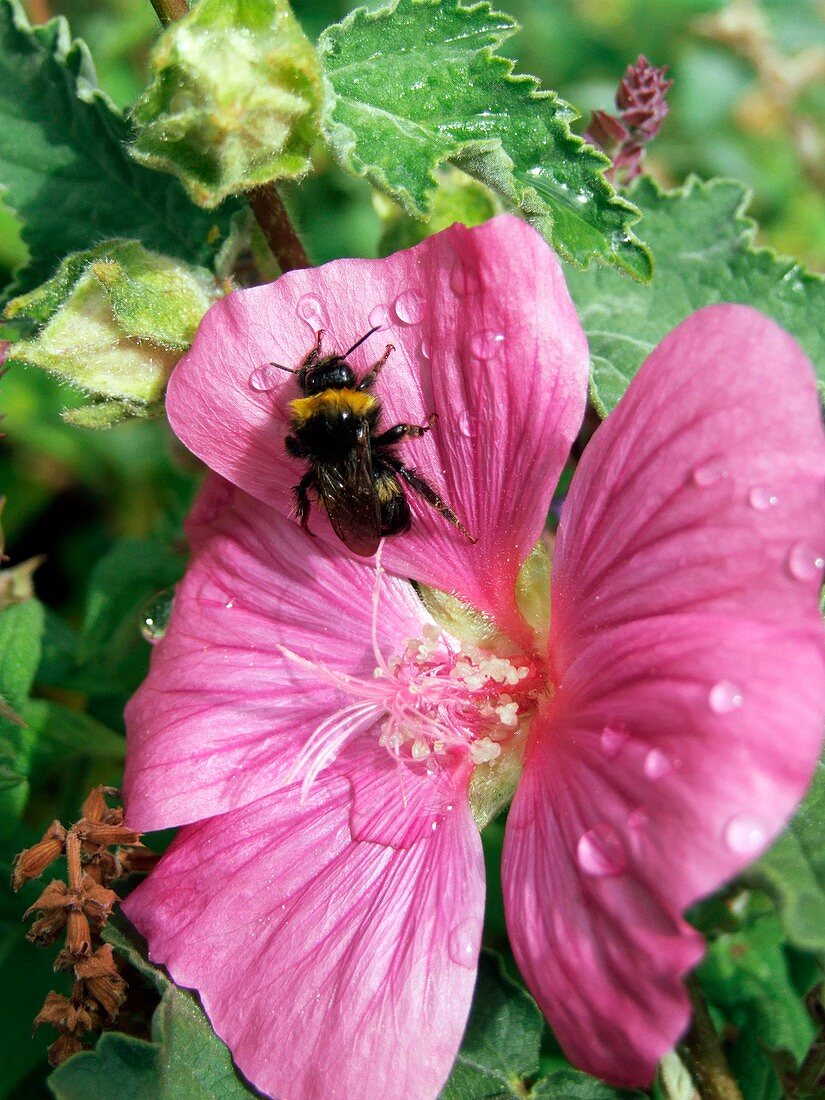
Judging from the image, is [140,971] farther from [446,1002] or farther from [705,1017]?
[705,1017]

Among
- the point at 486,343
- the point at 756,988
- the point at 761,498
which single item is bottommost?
the point at 756,988

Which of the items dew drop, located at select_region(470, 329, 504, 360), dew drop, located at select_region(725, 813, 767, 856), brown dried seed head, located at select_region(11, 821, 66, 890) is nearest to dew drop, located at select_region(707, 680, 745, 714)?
dew drop, located at select_region(725, 813, 767, 856)

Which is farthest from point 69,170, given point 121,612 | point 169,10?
point 121,612

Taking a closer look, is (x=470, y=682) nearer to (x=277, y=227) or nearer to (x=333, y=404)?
(x=333, y=404)

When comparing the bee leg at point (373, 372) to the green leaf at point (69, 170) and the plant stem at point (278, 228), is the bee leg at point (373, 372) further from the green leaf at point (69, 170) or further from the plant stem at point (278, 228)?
the green leaf at point (69, 170)

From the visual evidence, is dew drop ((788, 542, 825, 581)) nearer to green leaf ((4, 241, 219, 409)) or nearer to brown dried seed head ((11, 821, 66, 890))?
green leaf ((4, 241, 219, 409))

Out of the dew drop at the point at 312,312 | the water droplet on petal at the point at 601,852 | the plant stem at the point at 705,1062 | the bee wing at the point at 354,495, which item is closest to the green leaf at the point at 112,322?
the dew drop at the point at 312,312
